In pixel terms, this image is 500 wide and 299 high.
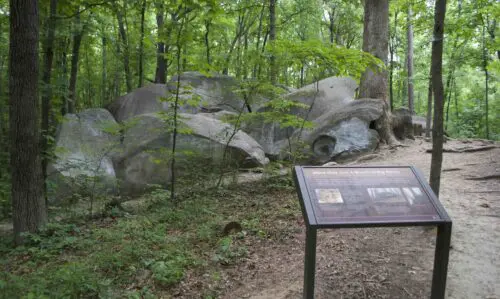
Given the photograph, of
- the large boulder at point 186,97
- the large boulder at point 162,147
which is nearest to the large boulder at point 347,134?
the large boulder at point 162,147

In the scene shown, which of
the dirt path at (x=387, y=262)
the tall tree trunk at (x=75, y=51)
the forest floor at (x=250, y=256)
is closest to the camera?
the dirt path at (x=387, y=262)

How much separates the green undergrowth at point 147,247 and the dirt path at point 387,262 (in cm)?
46

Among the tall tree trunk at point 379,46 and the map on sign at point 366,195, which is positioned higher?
the tall tree trunk at point 379,46

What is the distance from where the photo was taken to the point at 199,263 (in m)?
4.68

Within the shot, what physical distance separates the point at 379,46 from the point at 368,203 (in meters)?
8.73

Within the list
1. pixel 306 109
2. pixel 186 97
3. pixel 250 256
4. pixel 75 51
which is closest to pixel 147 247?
pixel 250 256

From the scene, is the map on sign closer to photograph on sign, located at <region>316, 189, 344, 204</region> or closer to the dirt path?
photograph on sign, located at <region>316, 189, 344, 204</region>

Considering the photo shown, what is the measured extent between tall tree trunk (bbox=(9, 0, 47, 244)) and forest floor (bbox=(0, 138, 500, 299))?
529 millimetres

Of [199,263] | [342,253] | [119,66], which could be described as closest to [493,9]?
[342,253]

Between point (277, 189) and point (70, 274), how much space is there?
473 centimetres

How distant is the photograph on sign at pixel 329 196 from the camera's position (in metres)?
3.07

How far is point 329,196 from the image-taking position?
3121 millimetres

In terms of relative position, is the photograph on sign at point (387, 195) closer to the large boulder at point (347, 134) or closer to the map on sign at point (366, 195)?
the map on sign at point (366, 195)

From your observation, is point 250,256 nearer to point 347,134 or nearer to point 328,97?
point 347,134
